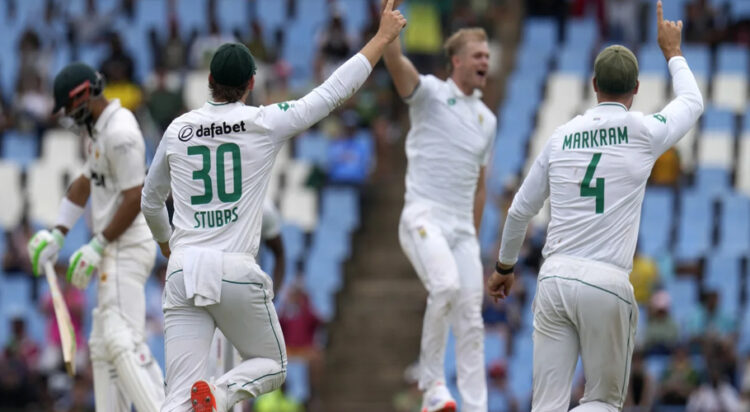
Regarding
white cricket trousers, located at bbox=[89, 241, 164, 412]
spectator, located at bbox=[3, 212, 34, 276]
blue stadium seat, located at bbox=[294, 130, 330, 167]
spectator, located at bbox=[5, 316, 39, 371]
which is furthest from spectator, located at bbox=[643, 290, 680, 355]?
white cricket trousers, located at bbox=[89, 241, 164, 412]

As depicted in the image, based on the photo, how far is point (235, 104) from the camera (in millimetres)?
9688

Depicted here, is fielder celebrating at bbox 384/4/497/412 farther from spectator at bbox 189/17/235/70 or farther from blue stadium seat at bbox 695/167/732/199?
spectator at bbox 189/17/235/70

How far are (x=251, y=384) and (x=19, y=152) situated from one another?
17.1 metres

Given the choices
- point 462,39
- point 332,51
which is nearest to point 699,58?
point 332,51

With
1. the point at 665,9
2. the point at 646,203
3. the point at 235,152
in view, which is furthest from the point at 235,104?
the point at 665,9

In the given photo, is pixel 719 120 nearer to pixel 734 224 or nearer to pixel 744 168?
pixel 744 168

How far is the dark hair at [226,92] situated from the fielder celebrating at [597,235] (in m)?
2.13

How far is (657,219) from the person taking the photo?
22.3 meters

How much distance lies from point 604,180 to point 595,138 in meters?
0.29

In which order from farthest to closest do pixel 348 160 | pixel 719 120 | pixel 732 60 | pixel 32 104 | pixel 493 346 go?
pixel 32 104 → pixel 732 60 → pixel 719 120 → pixel 348 160 → pixel 493 346

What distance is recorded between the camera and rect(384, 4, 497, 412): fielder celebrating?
39.3ft

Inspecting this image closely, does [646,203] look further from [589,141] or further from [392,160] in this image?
[589,141]

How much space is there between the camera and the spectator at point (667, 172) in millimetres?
22516

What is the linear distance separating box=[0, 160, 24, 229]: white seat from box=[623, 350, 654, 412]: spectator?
1100cm
